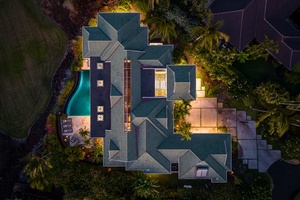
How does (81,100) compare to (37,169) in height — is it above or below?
above

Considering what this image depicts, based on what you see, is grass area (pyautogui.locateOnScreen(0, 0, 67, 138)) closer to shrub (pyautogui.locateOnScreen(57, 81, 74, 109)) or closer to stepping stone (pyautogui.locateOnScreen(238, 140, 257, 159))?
shrub (pyautogui.locateOnScreen(57, 81, 74, 109))

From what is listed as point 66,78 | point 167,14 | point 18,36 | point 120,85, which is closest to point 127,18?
point 167,14

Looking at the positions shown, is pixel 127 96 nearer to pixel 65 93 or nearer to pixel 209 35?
pixel 65 93

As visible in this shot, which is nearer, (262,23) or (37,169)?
(37,169)

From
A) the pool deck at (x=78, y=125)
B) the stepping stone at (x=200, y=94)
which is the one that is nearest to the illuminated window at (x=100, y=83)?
the pool deck at (x=78, y=125)

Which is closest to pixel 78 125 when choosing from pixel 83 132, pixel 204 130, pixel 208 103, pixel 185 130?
pixel 83 132

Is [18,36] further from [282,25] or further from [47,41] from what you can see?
[282,25]

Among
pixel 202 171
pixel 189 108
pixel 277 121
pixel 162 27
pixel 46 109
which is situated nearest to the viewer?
pixel 277 121
